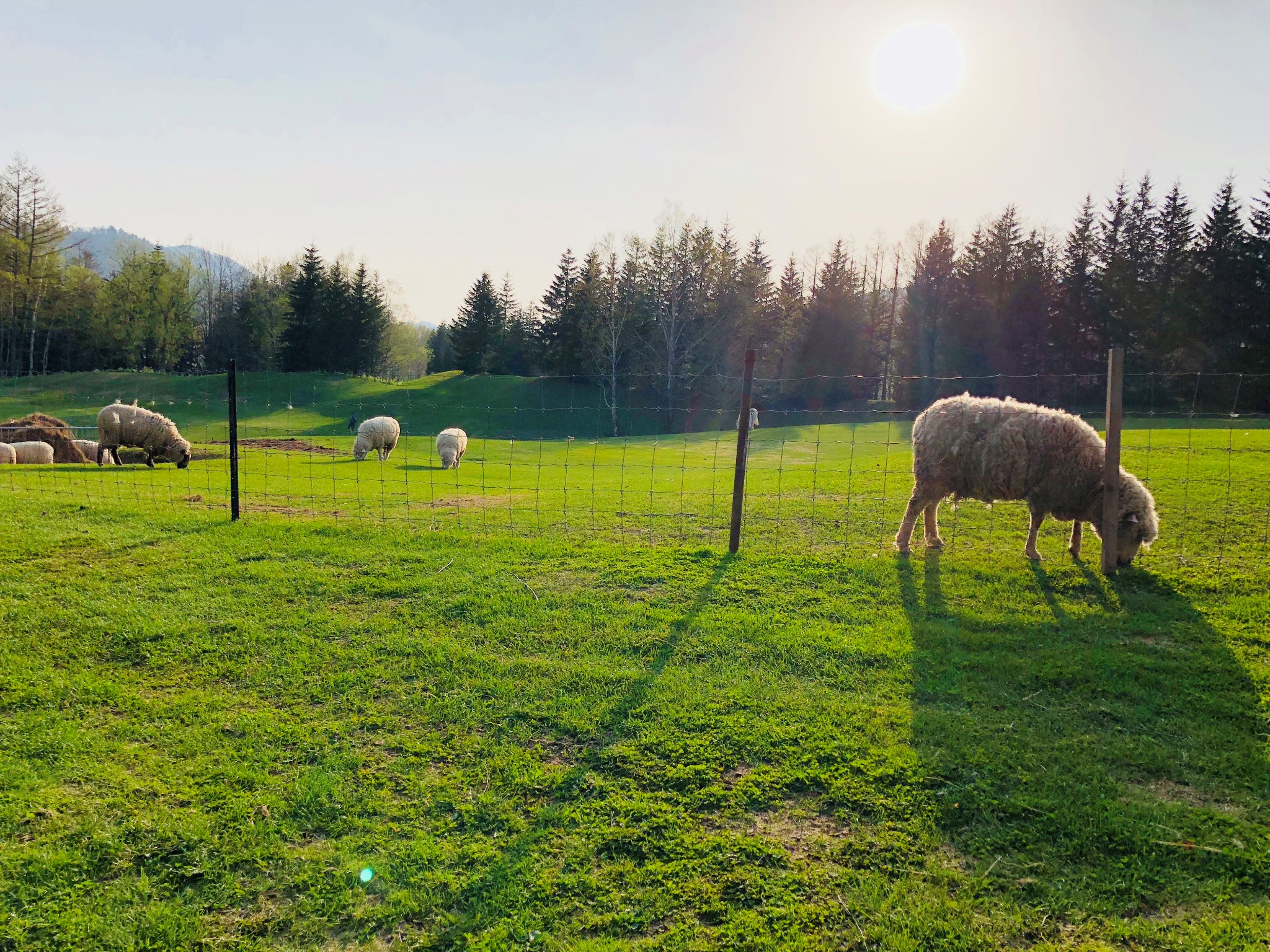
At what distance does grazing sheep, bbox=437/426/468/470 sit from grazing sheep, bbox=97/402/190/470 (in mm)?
7597

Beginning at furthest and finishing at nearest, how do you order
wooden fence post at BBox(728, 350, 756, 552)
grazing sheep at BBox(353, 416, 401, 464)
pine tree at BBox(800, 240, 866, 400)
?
pine tree at BBox(800, 240, 866, 400) < grazing sheep at BBox(353, 416, 401, 464) < wooden fence post at BBox(728, 350, 756, 552)

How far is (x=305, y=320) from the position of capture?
2376 inches

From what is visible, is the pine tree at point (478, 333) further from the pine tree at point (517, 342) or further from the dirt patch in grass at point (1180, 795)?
the dirt patch in grass at point (1180, 795)

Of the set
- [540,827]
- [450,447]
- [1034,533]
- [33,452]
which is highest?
[450,447]

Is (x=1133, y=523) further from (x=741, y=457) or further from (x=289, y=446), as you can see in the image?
(x=289, y=446)

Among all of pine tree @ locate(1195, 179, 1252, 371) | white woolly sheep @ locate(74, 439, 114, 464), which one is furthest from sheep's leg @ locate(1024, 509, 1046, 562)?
pine tree @ locate(1195, 179, 1252, 371)

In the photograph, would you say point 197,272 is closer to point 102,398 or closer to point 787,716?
point 102,398

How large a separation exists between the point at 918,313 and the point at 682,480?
48.7 m

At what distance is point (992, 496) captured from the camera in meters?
8.23

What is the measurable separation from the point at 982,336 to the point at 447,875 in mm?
55684

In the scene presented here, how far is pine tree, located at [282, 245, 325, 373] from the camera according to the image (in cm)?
6003

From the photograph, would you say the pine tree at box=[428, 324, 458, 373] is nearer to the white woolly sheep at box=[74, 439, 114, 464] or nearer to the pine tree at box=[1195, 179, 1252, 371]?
the white woolly sheep at box=[74, 439, 114, 464]

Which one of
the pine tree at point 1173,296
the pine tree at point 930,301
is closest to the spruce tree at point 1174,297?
the pine tree at point 1173,296

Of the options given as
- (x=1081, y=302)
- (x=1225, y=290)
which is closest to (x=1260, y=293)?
(x=1225, y=290)
